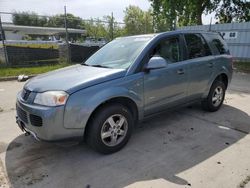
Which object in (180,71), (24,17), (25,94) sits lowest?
(25,94)

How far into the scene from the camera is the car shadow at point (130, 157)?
2.85 meters

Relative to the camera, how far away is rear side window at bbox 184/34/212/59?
439cm

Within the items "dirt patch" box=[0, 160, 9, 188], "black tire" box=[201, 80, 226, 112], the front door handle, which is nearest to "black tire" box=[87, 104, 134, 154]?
"dirt patch" box=[0, 160, 9, 188]

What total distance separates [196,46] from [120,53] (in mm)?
1576

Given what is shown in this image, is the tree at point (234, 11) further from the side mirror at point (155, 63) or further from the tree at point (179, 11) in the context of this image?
the side mirror at point (155, 63)

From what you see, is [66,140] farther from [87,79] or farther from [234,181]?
[234,181]

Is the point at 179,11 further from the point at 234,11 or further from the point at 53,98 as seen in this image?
the point at 53,98

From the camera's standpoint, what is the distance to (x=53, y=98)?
291cm

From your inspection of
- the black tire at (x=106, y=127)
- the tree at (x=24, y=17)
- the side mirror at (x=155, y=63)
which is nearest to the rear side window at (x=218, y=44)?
the side mirror at (x=155, y=63)

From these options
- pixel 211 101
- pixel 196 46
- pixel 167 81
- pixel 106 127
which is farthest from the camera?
pixel 211 101

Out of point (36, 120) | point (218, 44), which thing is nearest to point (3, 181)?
point (36, 120)

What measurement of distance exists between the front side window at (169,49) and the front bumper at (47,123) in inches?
71.9

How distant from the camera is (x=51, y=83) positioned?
321 cm

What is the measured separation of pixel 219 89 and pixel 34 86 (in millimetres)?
3750
